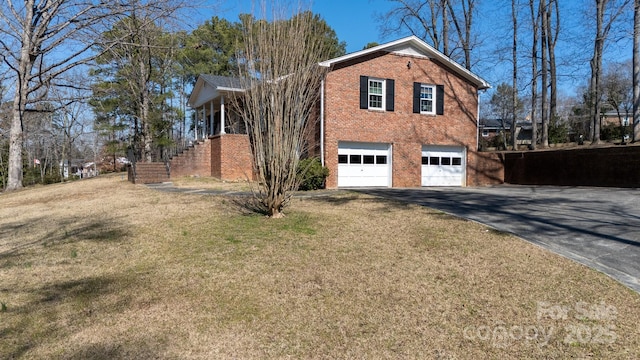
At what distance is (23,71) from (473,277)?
20927mm

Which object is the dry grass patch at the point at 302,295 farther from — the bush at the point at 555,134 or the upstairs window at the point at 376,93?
the bush at the point at 555,134

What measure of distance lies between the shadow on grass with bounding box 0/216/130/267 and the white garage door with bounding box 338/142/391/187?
9900 millimetres

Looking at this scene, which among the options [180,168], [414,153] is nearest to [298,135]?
[414,153]

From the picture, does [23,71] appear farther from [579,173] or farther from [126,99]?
[579,173]

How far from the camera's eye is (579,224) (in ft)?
25.0

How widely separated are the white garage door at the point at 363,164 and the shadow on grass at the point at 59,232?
32.5 feet

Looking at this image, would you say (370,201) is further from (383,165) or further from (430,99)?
(430,99)

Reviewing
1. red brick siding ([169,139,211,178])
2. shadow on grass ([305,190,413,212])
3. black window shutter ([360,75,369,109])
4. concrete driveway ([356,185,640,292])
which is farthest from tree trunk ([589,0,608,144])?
red brick siding ([169,139,211,178])

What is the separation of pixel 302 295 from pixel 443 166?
15.4m

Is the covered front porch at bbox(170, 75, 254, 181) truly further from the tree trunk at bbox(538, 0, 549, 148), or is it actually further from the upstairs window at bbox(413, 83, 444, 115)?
the tree trunk at bbox(538, 0, 549, 148)

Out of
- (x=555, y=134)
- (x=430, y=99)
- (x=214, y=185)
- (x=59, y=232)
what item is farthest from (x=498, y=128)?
(x=59, y=232)

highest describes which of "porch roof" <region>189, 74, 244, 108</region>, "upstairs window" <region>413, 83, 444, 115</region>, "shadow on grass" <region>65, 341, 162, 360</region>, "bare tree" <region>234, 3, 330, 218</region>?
"porch roof" <region>189, 74, 244, 108</region>

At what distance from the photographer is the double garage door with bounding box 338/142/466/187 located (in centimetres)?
1631

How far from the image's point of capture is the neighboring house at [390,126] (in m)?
15.8
